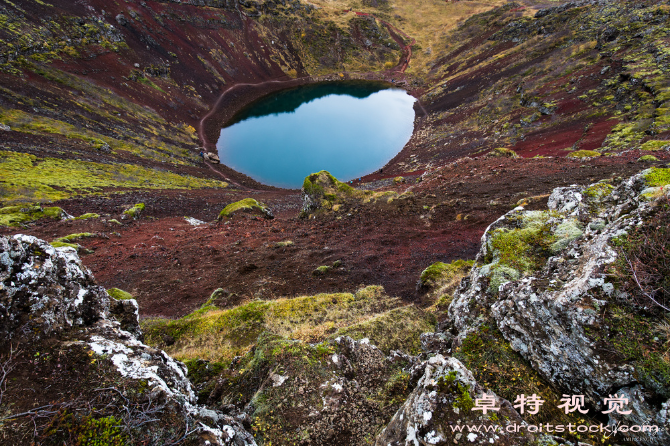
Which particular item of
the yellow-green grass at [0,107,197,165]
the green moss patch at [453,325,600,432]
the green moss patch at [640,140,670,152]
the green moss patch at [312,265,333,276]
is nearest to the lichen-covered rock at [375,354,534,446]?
the green moss patch at [453,325,600,432]

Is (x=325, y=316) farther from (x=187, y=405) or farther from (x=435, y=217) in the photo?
(x=435, y=217)

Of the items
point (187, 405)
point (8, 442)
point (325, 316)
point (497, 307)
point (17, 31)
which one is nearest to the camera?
point (8, 442)

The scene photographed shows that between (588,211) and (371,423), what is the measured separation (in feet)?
29.1

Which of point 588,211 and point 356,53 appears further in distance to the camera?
point 356,53

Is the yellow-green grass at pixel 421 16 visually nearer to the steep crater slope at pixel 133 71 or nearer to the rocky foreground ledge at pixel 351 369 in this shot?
the steep crater slope at pixel 133 71

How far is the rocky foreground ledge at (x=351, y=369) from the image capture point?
13.6 ft

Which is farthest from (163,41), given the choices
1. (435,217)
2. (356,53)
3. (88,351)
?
(88,351)

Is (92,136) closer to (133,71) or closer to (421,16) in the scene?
(133,71)

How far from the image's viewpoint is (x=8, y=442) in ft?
11.8

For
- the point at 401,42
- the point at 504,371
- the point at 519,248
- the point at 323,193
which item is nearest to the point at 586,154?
the point at 323,193

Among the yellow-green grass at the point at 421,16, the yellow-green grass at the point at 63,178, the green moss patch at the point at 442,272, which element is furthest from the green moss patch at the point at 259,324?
the yellow-green grass at the point at 421,16

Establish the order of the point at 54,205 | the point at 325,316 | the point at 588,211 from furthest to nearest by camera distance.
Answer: the point at 54,205, the point at 325,316, the point at 588,211

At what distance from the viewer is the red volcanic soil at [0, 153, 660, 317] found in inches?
577

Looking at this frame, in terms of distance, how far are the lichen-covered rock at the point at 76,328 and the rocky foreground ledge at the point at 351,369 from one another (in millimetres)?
23
